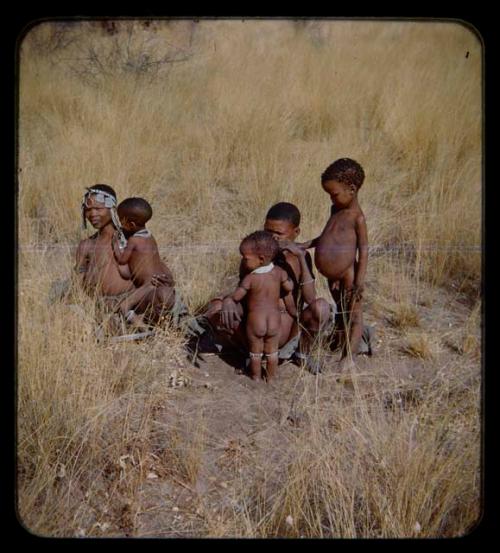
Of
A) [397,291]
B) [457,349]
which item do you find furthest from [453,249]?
[457,349]

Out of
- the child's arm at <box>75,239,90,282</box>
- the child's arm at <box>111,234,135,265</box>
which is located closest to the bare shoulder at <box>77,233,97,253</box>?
the child's arm at <box>75,239,90,282</box>

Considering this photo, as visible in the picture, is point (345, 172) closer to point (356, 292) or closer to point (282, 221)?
point (282, 221)

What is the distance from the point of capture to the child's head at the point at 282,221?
2785 millimetres

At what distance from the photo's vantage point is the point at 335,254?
2.88 metres

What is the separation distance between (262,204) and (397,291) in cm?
114

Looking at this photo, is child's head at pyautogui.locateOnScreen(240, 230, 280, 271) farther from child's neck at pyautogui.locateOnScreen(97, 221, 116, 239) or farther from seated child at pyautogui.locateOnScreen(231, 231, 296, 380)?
child's neck at pyautogui.locateOnScreen(97, 221, 116, 239)

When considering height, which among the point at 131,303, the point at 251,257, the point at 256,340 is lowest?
the point at 256,340

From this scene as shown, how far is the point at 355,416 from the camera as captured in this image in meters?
2.47

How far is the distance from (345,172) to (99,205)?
1129 millimetres

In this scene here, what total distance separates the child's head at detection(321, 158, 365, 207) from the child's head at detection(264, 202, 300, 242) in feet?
0.61

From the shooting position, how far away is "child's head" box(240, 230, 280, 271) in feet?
8.79

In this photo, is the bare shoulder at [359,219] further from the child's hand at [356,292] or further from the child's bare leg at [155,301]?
the child's bare leg at [155,301]

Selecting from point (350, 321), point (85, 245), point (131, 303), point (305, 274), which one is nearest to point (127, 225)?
point (85, 245)
